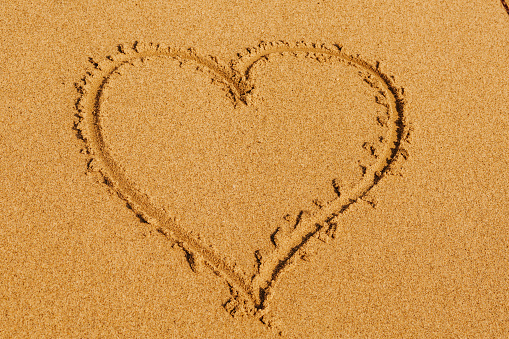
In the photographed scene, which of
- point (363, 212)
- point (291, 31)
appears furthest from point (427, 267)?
point (291, 31)

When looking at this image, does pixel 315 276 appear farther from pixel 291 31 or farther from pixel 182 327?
pixel 291 31

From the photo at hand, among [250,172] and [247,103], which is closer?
[250,172]

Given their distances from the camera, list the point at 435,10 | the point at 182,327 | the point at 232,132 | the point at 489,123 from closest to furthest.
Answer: the point at 182,327 < the point at 232,132 < the point at 489,123 < the point at 435,10

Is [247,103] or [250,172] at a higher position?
[247,103]

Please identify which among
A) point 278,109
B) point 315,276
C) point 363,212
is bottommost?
point 315,276
